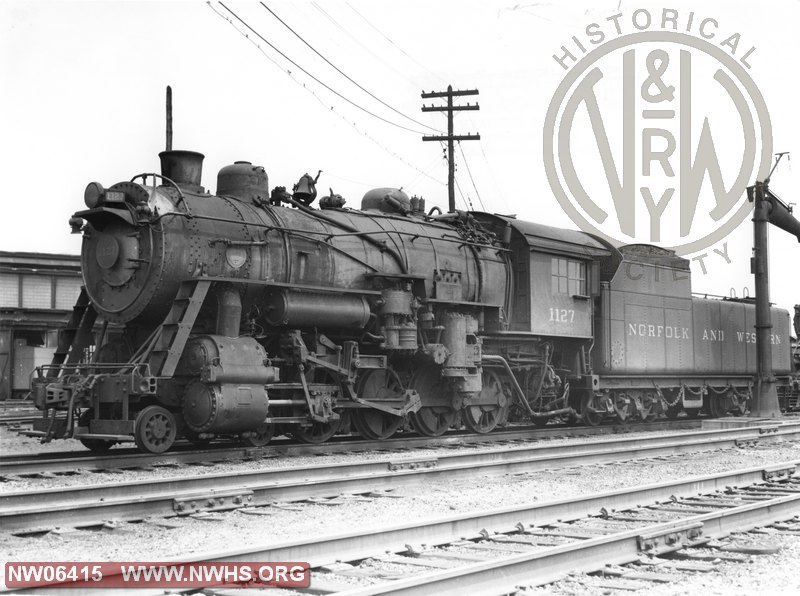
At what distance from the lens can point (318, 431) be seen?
544 inches

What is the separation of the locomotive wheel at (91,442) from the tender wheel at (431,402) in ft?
16.3

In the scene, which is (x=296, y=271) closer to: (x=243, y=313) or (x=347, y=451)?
(x=243, y=313)

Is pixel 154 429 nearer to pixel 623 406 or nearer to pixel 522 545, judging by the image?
pixel 522 545

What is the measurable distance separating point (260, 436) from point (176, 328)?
2.14 metres

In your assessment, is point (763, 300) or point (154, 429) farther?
point (763, 300)

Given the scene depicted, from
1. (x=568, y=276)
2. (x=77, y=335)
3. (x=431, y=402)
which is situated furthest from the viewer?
(x=568, y=276)

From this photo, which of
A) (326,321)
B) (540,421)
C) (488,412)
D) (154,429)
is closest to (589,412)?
(540,421)

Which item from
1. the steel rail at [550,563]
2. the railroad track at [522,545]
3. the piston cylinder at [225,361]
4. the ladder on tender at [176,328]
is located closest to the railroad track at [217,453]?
the piston cylinder at [225,361]

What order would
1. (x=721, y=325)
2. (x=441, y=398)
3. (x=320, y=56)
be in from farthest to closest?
1. (x=721, y=325)
2. (x=320, y=56)
3. (x=441, y=398)

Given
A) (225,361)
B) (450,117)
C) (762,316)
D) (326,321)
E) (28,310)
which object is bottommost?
(225,361)

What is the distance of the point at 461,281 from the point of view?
51.5ft

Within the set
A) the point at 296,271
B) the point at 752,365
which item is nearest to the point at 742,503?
the point at 296,271

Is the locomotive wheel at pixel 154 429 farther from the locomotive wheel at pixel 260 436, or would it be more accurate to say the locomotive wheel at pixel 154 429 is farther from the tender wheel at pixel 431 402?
the tender wheel at pixel 431 402

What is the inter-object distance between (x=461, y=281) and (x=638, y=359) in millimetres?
5554
